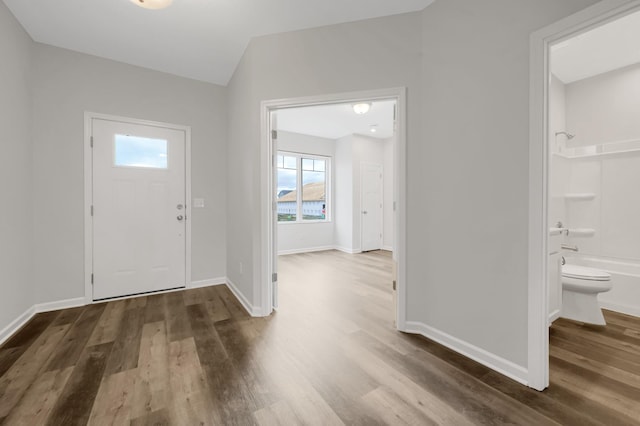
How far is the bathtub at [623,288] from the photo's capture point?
259cm

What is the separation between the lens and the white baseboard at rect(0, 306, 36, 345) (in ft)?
6.91

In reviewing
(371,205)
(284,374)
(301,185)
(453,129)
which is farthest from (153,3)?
(371,205)

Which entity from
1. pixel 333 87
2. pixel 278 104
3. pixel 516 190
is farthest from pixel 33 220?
pixel 516 190

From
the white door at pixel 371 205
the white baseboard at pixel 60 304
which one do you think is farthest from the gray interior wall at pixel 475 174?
the white door at pixel 371 205

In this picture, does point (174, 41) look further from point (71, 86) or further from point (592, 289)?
point (592, 289)

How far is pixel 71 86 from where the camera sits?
2.80 metres

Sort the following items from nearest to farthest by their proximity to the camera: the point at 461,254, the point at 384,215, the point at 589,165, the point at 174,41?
1. the point at 461,254
2. the point at 174,41
3. the point at 589,165
4. the point at 384,215

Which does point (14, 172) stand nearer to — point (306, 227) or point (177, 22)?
point (177, 22)

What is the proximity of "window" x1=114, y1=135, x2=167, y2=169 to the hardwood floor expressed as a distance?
5.55 ft

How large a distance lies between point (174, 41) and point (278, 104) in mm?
1333

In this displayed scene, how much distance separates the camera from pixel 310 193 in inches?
253

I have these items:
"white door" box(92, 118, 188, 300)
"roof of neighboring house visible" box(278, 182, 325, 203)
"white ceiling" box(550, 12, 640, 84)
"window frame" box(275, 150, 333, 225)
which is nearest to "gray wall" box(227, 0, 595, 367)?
"white ceiling" box(550, 12, 640, 84)

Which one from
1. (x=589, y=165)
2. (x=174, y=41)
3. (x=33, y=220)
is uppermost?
(x=174, y=41)

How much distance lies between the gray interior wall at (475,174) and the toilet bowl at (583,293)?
1.38m
